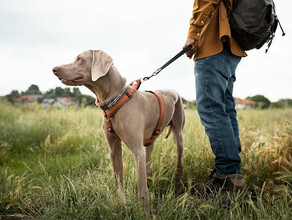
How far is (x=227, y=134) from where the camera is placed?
7.35 ft

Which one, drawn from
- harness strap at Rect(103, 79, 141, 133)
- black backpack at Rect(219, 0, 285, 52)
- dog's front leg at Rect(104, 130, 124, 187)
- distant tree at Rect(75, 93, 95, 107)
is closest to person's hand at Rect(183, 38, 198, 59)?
black backpack at Rect(219, 0, 285, 52)

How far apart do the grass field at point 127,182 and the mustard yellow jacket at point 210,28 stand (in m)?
1.24

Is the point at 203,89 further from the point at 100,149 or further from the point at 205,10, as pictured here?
the point at 100,149

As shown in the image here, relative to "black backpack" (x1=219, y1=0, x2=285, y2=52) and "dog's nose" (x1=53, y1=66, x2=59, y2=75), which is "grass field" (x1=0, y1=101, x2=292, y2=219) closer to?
"dog's nose" (x1=53, y1=66, x2=59, y2=75)

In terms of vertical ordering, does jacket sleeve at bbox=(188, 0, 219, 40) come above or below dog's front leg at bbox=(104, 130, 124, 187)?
above

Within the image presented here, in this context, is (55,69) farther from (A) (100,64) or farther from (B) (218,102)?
(B) (218,102)

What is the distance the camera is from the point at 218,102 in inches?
87.1

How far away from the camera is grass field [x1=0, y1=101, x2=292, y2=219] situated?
1.81 metres

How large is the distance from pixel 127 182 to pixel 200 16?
5.43 ft

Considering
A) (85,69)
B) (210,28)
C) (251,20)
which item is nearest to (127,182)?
(85,69)

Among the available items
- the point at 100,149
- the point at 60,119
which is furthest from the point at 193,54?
the point at 60,119

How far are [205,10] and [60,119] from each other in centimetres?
516

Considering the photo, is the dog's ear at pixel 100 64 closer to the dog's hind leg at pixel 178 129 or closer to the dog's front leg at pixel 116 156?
the dog's front leg at pixel 116 156

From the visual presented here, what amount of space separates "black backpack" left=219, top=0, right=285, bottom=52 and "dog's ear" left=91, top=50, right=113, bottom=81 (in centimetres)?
120
